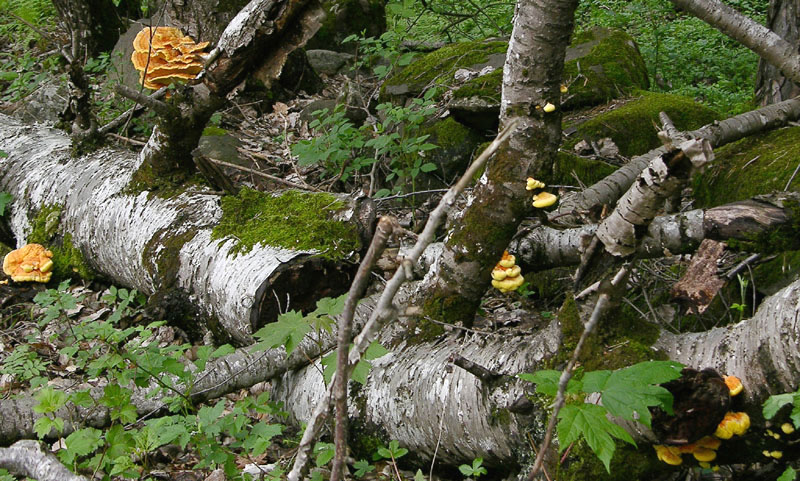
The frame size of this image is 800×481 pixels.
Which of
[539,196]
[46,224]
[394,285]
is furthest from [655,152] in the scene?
[46,224]

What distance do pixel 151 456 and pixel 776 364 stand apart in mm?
3132

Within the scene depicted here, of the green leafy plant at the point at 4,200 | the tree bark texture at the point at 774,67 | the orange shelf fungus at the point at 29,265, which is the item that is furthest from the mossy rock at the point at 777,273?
the green leafy plant at the point at 4,200

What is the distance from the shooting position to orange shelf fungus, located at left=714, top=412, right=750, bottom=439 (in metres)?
2.10

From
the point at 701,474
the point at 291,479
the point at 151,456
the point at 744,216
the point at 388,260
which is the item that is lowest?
the point at 151,456

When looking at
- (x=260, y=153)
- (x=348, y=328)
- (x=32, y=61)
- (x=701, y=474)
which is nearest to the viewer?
(x=348, y=328)

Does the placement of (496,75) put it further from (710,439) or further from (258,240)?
(710,439)

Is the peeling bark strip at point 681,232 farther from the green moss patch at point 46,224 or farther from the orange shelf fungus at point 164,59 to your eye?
the green moss patch at point 46,224

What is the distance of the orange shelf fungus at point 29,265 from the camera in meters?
5.12

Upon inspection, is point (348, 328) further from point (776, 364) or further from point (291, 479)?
point (776, 364)

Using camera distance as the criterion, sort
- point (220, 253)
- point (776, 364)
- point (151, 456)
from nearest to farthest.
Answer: point (776, 364), point (151, 456), point (220, 253)

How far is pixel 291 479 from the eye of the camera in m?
1.70

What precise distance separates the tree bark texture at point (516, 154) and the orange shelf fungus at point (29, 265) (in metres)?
3.77

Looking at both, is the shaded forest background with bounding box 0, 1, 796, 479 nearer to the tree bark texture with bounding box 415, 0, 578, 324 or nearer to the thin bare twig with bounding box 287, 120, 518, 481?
the tree bark texture with bounding box 415, 0, 578, 324

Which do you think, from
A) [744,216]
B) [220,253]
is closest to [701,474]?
[744,216]
